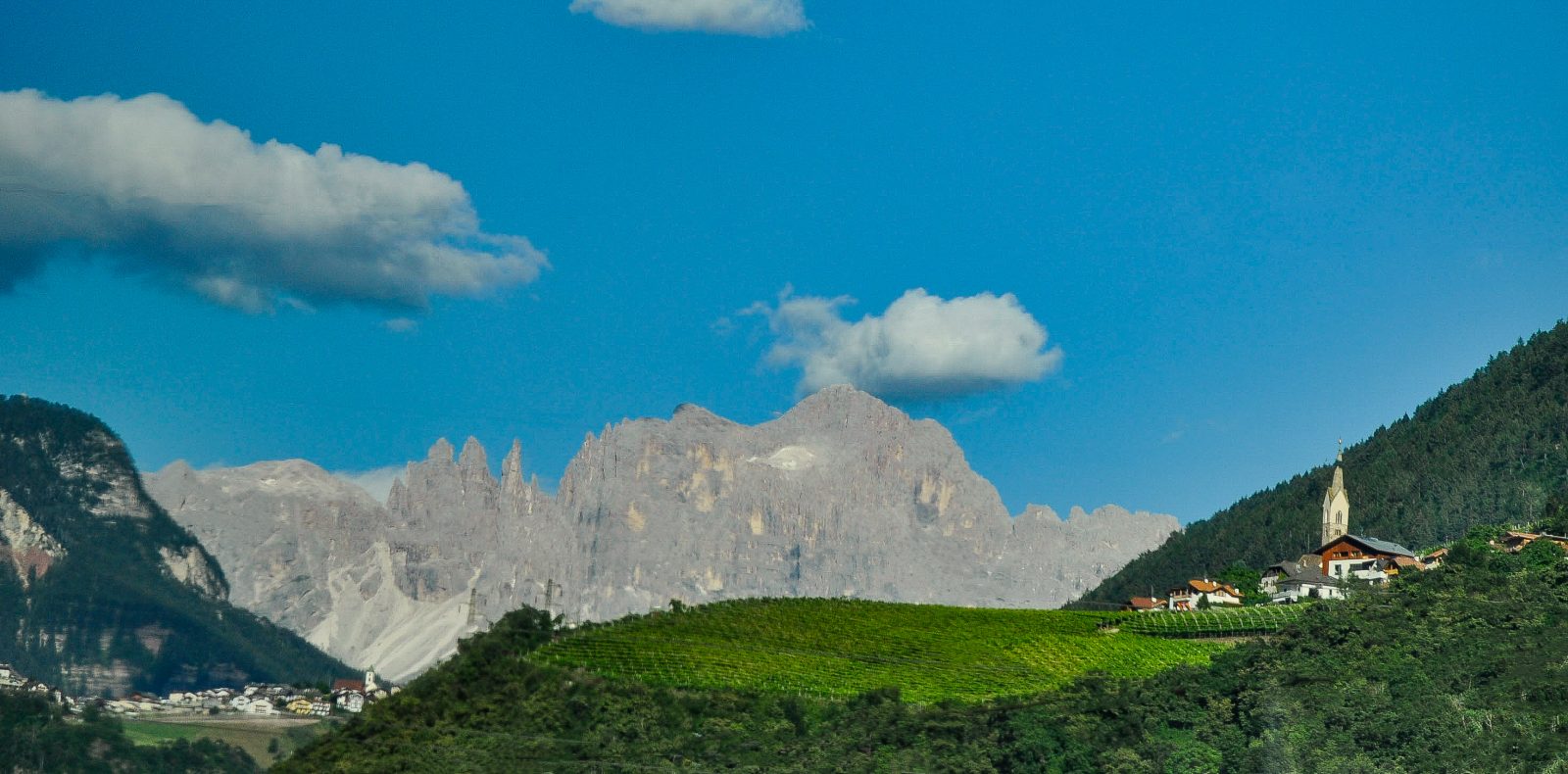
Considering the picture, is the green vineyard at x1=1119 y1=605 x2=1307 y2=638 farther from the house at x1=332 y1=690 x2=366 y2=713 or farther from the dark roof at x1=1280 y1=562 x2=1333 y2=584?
the house at x1=332 y1=690 x2=366 y2=713

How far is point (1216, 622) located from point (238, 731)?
45981mm

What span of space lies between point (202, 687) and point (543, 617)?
86441mm

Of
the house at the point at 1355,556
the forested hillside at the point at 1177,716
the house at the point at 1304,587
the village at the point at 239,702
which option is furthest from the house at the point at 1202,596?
the village at the point at 239,702

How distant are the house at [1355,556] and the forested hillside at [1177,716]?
22.1 metres

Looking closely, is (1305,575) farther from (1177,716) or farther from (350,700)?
(350,700)

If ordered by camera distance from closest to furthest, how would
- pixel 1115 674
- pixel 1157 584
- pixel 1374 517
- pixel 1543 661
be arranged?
pixel 1543 661
pixel 1115 674
pixel 1374 517
pixel 1157 584

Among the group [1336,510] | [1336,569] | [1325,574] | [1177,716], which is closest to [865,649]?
[1177,716]

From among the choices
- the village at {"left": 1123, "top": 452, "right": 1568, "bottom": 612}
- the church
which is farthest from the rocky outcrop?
the church

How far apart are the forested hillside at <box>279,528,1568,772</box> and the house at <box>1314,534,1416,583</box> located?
22.1 metres

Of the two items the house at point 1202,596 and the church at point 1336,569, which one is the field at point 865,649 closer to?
the house at point 1202,596

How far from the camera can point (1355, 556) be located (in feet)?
345

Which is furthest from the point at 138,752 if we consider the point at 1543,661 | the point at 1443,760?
the point at 1543,661

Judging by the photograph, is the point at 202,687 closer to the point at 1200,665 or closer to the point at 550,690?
the point at 550,690

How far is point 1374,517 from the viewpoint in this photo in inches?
5625
